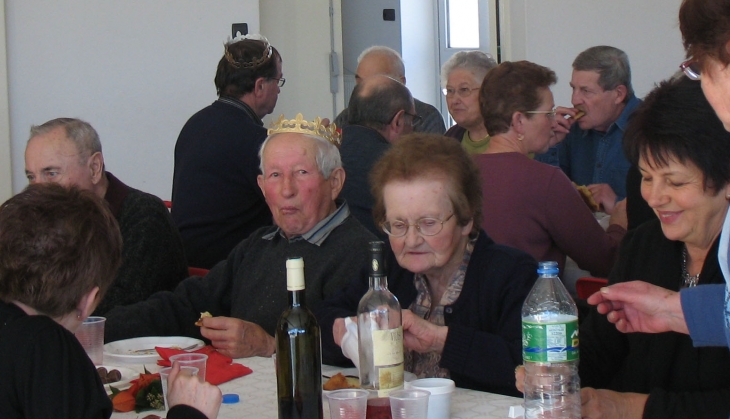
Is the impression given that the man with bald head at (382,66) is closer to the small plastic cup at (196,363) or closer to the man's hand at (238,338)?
the man's hand at (238,338)

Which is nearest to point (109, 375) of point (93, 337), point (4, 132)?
point (93, 337)

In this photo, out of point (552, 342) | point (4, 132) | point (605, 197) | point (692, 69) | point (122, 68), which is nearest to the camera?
point (692, 69)

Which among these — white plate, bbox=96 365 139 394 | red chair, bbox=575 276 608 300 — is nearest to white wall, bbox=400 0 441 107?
red chair, bbox=575 276 608 300

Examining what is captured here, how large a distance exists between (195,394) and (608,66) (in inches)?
143

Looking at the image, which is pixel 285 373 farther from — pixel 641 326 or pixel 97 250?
pixel 641 326

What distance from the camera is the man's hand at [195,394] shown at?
1759 millimetres

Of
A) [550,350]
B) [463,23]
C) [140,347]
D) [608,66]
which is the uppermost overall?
[463,23]

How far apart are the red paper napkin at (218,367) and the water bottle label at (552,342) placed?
856 mm

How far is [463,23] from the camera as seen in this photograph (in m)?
8.50

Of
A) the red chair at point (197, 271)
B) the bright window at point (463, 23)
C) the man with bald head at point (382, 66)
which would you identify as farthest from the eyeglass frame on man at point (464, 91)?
the bright window at point (463, 23)

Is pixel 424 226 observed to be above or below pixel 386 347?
above

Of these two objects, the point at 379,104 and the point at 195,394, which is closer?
the point at 195,394

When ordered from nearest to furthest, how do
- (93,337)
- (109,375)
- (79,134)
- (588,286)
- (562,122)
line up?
1. (109,375)
2. (93,337)
3. (588,286)
4. (79,134)
5. (562,122)

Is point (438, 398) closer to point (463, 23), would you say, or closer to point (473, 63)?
point (473, 63)
